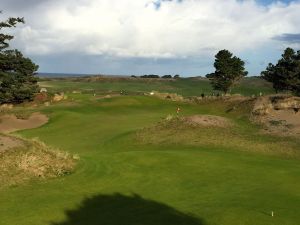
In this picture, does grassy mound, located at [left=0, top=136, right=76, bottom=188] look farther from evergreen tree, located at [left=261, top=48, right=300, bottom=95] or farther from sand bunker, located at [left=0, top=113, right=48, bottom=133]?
evergreen tree, located at [left=261, top=48, right=300, bottom=95]

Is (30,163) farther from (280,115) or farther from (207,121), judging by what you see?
(280,115)

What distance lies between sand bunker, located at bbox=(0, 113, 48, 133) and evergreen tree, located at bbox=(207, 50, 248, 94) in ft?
A: 166

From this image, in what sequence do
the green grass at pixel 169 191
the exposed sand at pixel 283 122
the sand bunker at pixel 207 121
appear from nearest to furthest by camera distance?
the green grass at pixel 169 191 → the exposed sand at pixel 283 122 → the sand bunker at pixel 207 121

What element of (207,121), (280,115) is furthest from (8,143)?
(280,115)

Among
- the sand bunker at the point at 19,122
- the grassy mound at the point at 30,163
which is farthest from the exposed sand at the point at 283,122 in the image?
the sand bunker at the point at 19,122

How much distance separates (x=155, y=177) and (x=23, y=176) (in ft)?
22.8

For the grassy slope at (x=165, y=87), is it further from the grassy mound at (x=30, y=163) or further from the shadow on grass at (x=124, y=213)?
the shadow on grass at (x=124, y=213)

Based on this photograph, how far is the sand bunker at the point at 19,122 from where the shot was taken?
55.4 meters

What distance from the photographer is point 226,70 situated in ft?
326

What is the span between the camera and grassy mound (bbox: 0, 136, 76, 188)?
79.5 feet

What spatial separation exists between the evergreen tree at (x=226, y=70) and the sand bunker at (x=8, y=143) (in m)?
75.3

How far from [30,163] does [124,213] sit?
9.17 m

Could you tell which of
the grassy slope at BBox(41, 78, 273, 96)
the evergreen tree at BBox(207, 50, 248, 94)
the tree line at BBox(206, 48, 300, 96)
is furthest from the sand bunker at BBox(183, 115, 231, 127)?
the grassy slope at BBox(41, 78, 273, 96)

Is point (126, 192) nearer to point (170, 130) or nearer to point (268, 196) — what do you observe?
point (268, 196)
